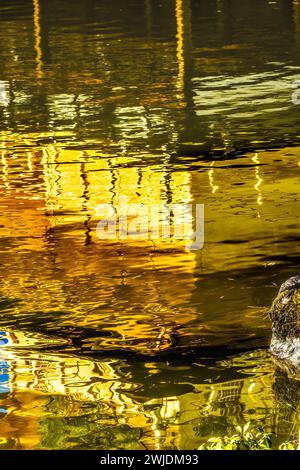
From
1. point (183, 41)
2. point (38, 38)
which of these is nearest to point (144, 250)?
point (183, 41)

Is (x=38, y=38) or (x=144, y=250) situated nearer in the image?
(x=144, y=250)

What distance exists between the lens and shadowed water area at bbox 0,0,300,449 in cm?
833

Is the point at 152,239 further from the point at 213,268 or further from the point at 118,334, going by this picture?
the point at 118,334

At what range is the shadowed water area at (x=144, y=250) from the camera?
8328 millimetres

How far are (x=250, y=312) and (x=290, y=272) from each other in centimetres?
107

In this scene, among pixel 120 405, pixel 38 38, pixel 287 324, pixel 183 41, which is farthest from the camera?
pixel 38 38

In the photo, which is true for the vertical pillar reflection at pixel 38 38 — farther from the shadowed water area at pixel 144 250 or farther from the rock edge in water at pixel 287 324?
the rock edge in water at pixel 287 324

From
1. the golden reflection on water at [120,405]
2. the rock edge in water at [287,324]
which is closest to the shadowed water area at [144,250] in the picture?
the golden reflection on water at [120,405]

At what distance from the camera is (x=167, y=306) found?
34.3 feet

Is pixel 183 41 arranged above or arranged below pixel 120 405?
below

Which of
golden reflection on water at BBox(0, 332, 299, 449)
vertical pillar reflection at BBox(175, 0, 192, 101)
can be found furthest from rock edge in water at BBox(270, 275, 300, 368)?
vertical pillar reflection at BBox(175, 0, 192, 101)

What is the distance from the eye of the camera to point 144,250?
12.1 meters

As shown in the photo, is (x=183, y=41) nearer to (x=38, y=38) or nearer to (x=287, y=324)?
(x=38, y=38)

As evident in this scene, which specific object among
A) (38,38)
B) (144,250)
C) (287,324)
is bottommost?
(38,38)
